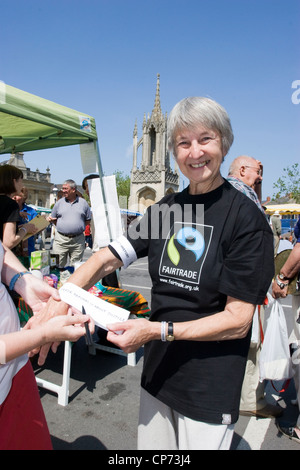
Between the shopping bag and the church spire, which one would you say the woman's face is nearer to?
the shopping bag

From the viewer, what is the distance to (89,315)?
125cm

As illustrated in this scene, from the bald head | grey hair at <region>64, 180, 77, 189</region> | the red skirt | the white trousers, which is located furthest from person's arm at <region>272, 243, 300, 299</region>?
grey hair at <region>64, 180, 77, 189</region>

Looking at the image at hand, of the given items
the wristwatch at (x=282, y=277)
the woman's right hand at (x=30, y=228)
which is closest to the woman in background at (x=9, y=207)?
the woman's right hand at (x=30, y=228)

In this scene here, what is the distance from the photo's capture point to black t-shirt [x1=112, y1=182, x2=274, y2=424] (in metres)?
1.26

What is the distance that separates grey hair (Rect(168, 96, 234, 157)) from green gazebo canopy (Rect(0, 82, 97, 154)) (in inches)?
92.9

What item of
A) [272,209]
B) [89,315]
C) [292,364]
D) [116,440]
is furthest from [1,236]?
[272,209]

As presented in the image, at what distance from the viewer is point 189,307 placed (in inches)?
53.3

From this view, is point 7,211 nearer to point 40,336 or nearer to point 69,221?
point 40,336

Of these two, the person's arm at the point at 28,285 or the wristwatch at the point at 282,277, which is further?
the wristwatch at the point at 282,277

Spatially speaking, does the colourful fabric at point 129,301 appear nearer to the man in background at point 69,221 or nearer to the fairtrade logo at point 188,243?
the fairtrade logo at point 188,243

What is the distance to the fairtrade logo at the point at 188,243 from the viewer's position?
4.45 feet

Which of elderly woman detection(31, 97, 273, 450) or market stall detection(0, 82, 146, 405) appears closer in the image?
elderly woman detection(31, 97, 273, 450)

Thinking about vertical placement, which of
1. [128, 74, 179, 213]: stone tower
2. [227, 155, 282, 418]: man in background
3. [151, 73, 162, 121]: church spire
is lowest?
[227, 155, 282, 418]: man in background

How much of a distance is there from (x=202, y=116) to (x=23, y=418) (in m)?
1.52
